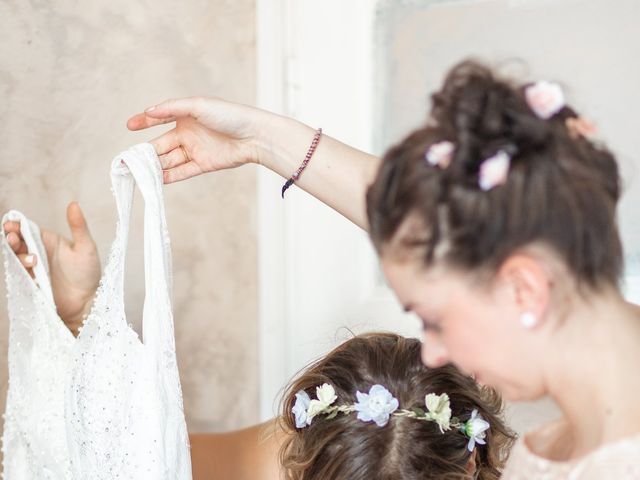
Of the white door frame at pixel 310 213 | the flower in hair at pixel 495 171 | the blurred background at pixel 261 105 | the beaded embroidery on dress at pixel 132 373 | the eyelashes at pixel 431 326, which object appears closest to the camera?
the flower in hair at pixel 495 171

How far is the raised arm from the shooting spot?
123cm

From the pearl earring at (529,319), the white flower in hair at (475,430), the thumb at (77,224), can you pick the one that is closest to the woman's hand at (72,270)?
the thumb at (77,224)

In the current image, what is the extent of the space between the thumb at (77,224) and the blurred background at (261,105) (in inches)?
8.3

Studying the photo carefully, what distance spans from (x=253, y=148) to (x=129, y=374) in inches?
14.7

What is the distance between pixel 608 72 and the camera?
1515 millimetres

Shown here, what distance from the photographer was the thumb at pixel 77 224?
4.45 ft

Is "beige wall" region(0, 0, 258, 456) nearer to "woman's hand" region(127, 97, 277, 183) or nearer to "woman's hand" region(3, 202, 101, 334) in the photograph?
"woman's hand" region(3, 202, 101, 334)

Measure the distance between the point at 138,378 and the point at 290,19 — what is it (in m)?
0.94

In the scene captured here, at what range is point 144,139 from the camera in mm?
1730

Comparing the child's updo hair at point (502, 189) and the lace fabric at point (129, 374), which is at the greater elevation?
the child's updo hair at point (502, 189)

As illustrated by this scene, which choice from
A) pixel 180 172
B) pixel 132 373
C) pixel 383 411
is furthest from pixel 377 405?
pixel 180 172

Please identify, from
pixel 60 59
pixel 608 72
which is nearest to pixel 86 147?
pixel 60 59

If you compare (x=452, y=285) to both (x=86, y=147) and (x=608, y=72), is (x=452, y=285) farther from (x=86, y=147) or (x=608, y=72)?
(x=86, y=147)

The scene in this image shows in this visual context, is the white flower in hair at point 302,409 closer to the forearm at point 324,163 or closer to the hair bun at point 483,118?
the forearm at point 324,163
